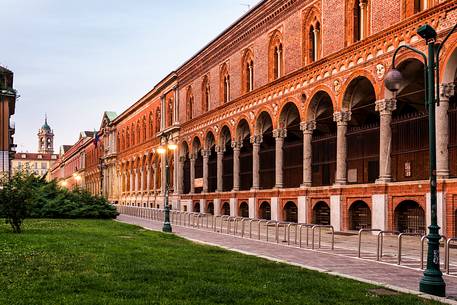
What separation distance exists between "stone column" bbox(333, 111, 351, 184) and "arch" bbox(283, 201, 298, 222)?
5.67 metres

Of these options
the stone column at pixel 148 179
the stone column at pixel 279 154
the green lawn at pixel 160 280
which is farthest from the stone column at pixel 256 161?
the stone column at pixel 148 179

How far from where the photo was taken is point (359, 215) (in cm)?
2606

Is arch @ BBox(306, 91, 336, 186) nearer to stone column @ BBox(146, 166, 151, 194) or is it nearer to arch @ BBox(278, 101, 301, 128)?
arch @ BBox(278, 101, 301, 128)

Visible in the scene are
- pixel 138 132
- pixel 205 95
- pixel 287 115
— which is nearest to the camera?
pixel 287 115

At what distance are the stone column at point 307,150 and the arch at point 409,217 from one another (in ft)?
24.1

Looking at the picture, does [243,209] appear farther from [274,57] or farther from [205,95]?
[205,95]

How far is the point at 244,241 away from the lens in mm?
21859

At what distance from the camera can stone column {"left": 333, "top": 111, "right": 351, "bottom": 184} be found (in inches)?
1056

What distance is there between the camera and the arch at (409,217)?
73.2 ft

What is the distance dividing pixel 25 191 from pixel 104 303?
17.0 m

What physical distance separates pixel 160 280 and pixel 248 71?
2952 cm

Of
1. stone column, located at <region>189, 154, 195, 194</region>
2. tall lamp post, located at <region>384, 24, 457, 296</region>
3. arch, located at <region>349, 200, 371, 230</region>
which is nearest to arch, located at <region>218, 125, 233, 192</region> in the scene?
stone column, located at <region>189, 154, 195, 194</region>

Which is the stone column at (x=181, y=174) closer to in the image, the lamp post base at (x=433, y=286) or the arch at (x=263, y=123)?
the arch at (x=263, y=123)

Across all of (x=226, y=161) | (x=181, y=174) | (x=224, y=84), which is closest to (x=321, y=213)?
(x=226, y=161)
